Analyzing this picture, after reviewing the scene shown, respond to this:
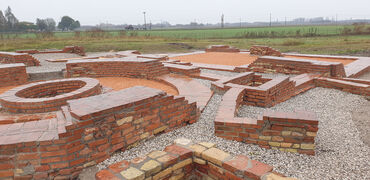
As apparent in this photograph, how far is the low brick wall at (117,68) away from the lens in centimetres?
752

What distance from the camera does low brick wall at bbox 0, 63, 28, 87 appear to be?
6918 mm

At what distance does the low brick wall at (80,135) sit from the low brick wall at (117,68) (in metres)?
4.13

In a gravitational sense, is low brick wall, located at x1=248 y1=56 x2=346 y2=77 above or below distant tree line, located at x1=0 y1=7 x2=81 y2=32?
below

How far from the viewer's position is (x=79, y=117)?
256 cm

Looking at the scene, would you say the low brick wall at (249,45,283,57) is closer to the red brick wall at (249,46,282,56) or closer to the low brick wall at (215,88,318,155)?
the red brick wall at (249,46,282,56)

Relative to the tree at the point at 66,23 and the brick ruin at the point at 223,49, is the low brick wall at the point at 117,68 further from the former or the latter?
the tree at the point at 66,23

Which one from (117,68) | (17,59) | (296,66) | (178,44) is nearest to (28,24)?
(178,44)

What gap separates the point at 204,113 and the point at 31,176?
2.83m

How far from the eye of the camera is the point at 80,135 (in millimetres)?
2588

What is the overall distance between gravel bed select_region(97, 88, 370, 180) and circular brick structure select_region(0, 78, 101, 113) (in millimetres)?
2208

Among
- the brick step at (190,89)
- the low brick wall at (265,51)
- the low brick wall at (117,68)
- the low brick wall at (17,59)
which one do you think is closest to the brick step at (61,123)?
the brick step at (190,89)

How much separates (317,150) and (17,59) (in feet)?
37.3

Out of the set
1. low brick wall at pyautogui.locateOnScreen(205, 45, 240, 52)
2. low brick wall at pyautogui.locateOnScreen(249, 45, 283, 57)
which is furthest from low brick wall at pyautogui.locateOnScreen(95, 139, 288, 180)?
low brick wall at pyautogui.locateOnScreen(205, 45, 240, 52)

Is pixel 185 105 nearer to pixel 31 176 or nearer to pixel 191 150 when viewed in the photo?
pixel 191 150
